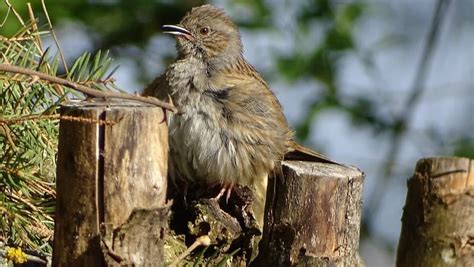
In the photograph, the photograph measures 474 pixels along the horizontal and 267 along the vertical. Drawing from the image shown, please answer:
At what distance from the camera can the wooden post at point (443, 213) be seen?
361 centimetres

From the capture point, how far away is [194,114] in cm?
534

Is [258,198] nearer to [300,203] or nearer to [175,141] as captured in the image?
[175,141]

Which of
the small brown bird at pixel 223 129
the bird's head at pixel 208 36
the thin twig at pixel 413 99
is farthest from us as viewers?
the thin twig at pixel 413 99

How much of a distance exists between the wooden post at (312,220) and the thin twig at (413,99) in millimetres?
6575

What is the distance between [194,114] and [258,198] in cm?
51

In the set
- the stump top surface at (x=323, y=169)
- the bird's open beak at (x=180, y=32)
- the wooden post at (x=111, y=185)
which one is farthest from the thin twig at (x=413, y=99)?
the wooden post at (x=111, y=185)

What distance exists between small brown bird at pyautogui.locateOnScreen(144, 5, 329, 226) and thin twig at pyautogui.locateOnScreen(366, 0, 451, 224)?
16.1 ft

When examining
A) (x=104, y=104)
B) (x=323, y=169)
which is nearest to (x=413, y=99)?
(x=323, y=169)

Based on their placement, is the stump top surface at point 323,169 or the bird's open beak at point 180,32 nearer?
the stump top surface at point 323,169

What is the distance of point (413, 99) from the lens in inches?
418

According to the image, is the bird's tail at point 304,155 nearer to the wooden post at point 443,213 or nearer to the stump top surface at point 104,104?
the wooden post at point 443,213

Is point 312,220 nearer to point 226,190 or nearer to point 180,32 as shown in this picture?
point 226,190

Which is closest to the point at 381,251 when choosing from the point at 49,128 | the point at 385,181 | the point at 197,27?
the point at 385,181

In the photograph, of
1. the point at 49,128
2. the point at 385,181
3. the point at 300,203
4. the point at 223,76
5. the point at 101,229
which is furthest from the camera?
the point at 385,181
